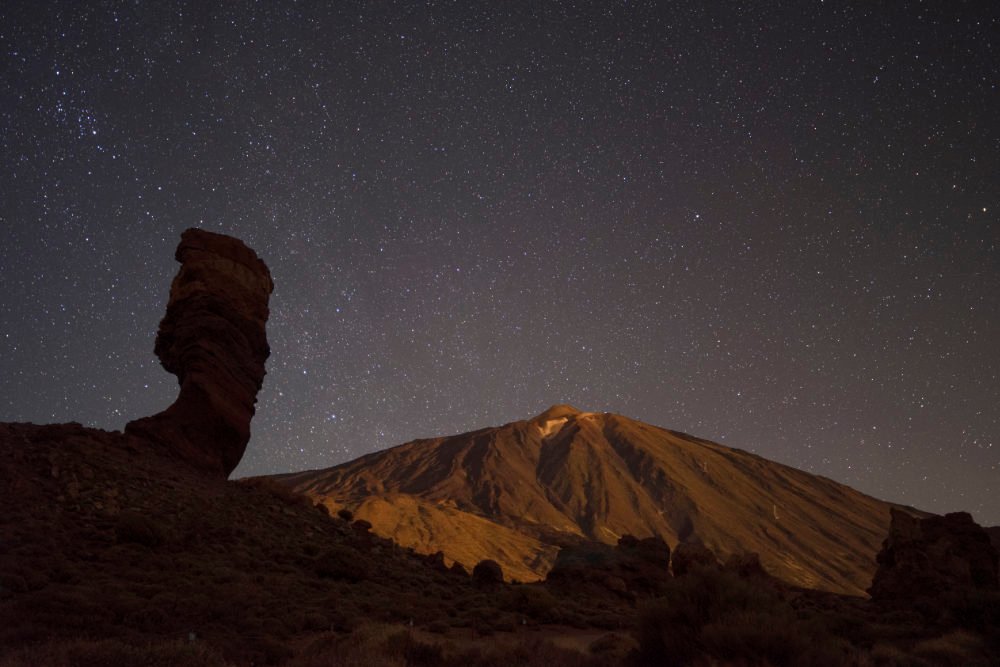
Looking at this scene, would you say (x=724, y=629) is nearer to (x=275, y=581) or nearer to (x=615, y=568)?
(x=275, y=581)

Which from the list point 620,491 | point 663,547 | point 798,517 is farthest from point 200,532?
point 798,517

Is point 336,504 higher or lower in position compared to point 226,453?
lower

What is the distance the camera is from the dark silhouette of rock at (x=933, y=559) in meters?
25.4

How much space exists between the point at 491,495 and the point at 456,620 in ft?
342

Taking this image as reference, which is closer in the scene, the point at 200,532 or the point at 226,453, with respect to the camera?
the point at 200,532

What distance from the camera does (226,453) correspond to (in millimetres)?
26969

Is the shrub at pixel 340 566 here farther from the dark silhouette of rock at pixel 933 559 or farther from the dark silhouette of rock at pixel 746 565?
the dark silhouette of rock at pixel 933 559

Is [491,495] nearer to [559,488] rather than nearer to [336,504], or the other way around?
[559,488]

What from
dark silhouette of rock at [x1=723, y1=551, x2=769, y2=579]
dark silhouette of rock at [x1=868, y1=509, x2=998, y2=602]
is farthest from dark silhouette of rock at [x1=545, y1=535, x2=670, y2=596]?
dark silhouette of rock at [x1=868, y1=509, x2=998, y2=602]

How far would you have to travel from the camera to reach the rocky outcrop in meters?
26.0

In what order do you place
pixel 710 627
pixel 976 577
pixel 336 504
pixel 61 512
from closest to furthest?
pixel 710 627 → pixel 61 512 → pixel 976 577 → pixel 336 504

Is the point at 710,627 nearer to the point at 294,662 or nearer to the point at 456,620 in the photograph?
the point at 294,662

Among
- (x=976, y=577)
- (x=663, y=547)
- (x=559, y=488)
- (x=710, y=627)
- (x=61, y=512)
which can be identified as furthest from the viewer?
(x=559, y=488)

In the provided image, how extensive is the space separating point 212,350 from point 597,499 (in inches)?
4055
